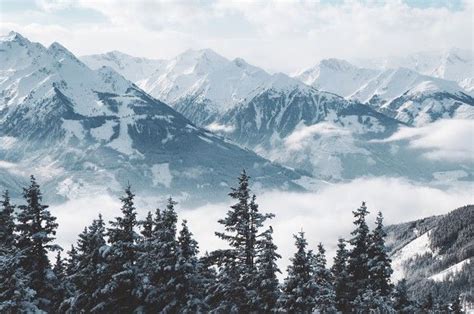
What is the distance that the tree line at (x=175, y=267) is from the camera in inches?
1597

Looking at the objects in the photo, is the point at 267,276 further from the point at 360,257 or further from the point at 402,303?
the point at 402,303

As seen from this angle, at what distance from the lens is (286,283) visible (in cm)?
4562

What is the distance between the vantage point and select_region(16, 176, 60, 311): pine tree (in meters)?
43.8

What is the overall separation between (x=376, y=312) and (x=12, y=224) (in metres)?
28.0

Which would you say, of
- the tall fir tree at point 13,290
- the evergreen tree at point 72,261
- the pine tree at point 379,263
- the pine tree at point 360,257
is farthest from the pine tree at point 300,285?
the evergreen tree at point 72,261

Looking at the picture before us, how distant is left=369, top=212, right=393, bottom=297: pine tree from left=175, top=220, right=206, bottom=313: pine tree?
47.7 feet

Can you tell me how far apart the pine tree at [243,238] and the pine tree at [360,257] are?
9115 millimetres

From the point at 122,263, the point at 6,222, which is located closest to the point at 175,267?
the point at 122,263

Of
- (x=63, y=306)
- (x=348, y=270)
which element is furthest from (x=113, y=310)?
(x=348, y=270)

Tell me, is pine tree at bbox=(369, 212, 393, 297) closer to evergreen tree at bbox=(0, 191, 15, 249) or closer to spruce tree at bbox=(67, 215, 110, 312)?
spruce tree at bbox=(67, 215, 110, 312)

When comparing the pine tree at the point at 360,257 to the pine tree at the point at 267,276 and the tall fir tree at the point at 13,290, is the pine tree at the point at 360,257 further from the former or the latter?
the tall fir tree at the point at 13,290

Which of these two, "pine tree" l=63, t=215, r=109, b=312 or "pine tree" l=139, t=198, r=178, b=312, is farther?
"pine tree" l=63, t=215, r=109, b=312

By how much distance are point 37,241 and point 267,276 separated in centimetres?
1610

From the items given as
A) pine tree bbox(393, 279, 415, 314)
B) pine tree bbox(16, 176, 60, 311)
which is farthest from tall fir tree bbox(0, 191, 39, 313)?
pine tree bbox(393, 279, 415, 314)
